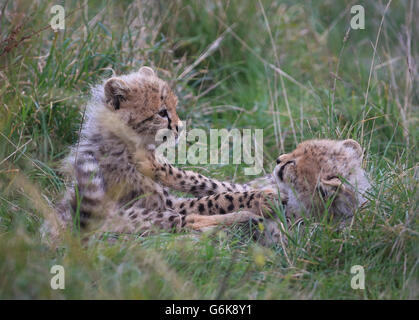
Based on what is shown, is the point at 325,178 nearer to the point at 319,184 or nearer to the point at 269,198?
the point at 319,184

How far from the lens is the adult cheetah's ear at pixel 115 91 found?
3644mm

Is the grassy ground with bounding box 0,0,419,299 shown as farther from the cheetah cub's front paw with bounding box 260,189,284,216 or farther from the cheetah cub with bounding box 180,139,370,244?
the cheetah cub's front paw with bounding box 260,189,284,216

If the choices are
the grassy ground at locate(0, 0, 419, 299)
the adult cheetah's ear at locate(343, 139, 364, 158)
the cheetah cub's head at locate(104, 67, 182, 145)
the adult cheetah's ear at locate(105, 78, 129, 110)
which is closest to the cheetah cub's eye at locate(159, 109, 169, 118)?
the cheetah cub's head at locate(104, 67, 182, 145)

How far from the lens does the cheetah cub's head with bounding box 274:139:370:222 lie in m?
3.22

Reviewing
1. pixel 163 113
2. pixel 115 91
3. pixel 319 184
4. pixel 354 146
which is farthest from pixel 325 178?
pixel 115 91

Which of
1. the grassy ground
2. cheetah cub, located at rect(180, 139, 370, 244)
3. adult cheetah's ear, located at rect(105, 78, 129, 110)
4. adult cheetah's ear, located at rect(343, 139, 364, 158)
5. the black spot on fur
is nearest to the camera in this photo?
the grassy ground

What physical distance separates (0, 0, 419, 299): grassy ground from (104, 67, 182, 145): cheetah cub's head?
0.66 metres

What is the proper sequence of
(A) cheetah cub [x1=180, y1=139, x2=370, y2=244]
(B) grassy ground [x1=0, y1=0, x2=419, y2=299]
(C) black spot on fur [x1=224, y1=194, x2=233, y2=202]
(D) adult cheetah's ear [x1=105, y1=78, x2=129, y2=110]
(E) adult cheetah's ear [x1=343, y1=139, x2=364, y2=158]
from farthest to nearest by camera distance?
(C) black spot on fur [x1=224, y1=194, x2=233, y2=202] → (D) adult cheetah's ear [x1=105, y1=78, x2=129, y2=110] → (E) adult cheetah's ear [x1=343, y1=139, x2=364, y2=158] → (A) cheetah cub [x1=180, y1=139, x2=370, y2=244] → (B) grassy ground [x1=0, y1=0, x2=419, y2=299]

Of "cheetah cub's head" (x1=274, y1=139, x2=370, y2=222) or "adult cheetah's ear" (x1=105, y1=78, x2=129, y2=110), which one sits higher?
"adult cheetah's ear" (x1=105, y1=78, x2=129, y2=110)

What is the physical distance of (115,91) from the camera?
368 cm

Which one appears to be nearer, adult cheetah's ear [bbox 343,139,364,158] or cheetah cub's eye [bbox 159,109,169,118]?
adult cheetah's ear [bbox 343,139,364,158]

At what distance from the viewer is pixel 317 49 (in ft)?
20.2

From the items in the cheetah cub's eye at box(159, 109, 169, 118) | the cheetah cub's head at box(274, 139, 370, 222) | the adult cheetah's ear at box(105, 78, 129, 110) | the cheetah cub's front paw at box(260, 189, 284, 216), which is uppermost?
the adult cheetah's ear at box(105, 78, 129, 110)
